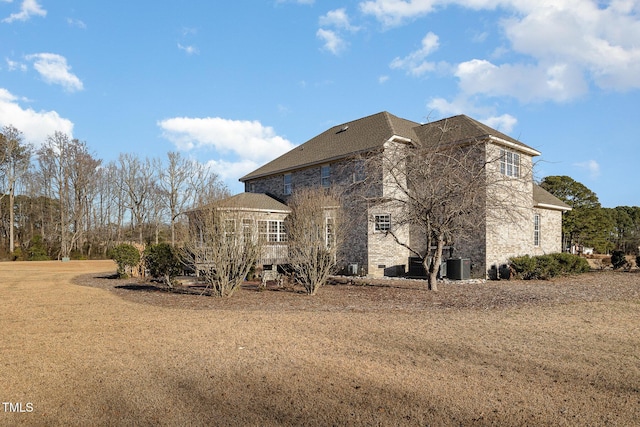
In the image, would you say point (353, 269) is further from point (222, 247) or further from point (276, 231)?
point (222, 247)

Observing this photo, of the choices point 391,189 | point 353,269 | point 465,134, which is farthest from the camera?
point 353,269

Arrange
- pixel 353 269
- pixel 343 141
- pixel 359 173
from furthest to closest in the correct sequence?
pixel 343 141 → pixel 359 173 → pixel 353 269

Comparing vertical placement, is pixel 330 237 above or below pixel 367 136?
below

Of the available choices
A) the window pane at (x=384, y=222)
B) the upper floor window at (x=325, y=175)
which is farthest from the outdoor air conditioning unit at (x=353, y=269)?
the upper floor window at (x=325, y=175)

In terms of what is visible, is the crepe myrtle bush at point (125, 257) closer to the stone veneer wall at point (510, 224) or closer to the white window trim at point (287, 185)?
the white window trim at point (287, 185)

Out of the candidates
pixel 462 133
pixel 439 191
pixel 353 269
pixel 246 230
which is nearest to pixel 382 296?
pixel 439 191

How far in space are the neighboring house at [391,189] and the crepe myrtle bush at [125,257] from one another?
663cm

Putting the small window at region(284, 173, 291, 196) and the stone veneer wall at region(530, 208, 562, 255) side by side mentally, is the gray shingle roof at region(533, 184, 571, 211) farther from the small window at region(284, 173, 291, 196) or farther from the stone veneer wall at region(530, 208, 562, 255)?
the small window at region(284, 173, 291, 196)

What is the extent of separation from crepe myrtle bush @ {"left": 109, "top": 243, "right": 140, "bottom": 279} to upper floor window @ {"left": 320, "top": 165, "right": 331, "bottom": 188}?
1001 cm

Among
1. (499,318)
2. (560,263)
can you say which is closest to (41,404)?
(499,318)

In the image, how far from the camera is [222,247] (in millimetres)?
12633

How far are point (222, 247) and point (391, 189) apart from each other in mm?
10102

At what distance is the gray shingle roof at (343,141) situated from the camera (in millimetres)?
21344

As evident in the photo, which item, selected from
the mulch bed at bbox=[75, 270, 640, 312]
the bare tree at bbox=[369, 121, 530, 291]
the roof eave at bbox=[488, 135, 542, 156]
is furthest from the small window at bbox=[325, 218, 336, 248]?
the roof eave at bbox=[488, 135, 542, 156]
